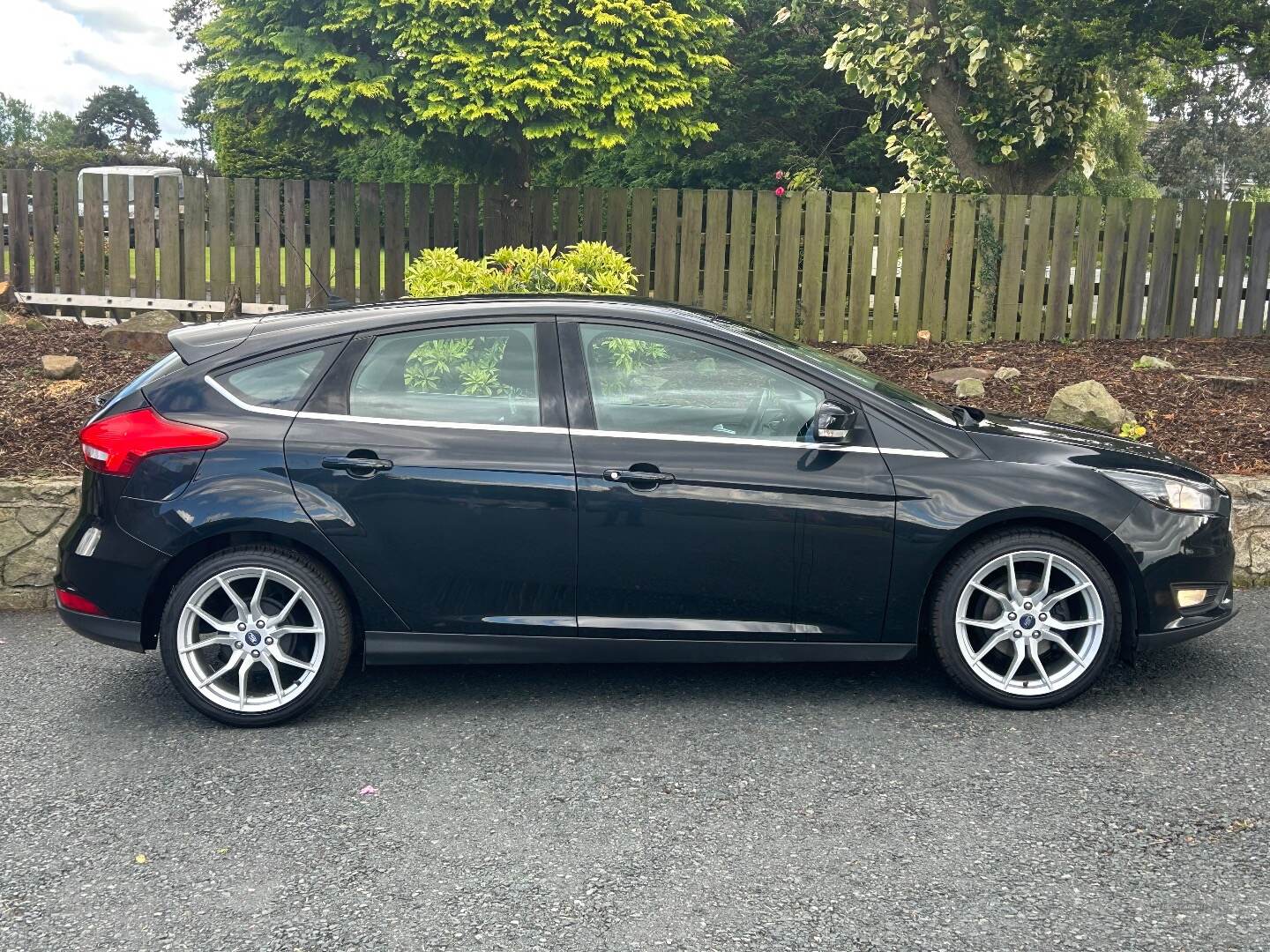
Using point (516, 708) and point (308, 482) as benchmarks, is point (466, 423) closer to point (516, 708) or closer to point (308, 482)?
point (308, 482)

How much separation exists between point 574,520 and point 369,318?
3.87ft

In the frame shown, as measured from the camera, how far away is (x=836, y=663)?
572 centimetres

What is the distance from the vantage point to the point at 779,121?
878 inches

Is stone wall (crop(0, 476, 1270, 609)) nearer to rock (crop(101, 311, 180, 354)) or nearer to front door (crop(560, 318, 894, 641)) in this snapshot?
front door (crop(560, 318, 894, 641))

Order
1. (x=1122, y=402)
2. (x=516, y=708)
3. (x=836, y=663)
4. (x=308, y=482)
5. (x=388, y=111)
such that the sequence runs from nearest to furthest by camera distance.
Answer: (x=308, y=482), (x=516, y=708), (x=836, y=663), (x=1122, y=402), (x=388, y=111)

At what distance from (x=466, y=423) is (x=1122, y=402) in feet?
19.9

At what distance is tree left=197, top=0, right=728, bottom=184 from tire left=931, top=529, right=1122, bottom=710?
28.2 ft

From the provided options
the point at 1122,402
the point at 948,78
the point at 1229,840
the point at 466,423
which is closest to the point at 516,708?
the point at 466,423

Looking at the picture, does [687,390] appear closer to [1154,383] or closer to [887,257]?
[1154,383]

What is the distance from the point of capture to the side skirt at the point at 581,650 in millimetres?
4902

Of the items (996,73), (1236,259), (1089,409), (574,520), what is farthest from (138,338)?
(1236,259)

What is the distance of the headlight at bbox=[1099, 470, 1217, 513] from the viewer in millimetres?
5039

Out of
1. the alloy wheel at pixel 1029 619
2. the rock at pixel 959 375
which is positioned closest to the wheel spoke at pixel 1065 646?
the alloy wheel at pixel 1029 619

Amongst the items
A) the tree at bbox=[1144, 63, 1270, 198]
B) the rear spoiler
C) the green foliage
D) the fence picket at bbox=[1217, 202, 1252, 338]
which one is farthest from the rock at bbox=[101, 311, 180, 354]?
the tree at bbox=[1144, 63, 1270, 198]
